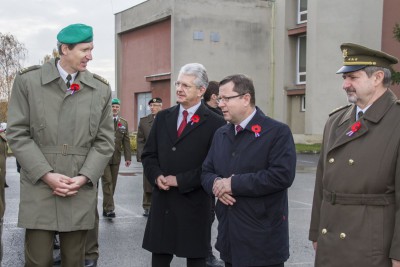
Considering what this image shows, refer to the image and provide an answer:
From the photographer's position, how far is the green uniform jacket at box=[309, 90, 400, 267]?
3240 millimetres

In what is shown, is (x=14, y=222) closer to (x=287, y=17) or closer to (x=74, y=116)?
(x=74, y=116)

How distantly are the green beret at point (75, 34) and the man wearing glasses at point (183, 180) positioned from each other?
3.22 ft

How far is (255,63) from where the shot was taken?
32000 millimetres

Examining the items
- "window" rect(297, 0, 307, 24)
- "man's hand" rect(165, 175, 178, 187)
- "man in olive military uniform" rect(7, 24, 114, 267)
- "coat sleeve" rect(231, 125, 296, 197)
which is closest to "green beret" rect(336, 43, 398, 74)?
"coat sleeve" rect(231, 125, 296, 197)

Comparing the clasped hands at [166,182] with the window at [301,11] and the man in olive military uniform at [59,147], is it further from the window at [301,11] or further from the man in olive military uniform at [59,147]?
the window at [301,11]

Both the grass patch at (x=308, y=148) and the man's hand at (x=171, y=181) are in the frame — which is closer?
the man's hand at (x=171, y=181)

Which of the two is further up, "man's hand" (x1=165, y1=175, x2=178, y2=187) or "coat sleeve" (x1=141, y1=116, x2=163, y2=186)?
"coat sleeve" (x1=141, y1=116, x2=163, y2=186)

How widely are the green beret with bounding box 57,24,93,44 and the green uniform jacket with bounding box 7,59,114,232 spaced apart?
237 millimetres

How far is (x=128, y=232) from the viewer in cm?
797

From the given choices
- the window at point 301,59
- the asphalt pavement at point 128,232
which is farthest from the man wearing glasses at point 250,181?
the window at point 301,59

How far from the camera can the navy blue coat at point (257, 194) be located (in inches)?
149

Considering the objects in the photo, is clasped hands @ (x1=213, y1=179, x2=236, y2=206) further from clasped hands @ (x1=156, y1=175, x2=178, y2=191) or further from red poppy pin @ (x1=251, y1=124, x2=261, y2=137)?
clasped hands @ (x1=156, y1=175, x2=178, y2=191)

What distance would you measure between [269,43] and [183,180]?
2830 centimetres

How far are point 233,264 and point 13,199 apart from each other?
27.0 ft
